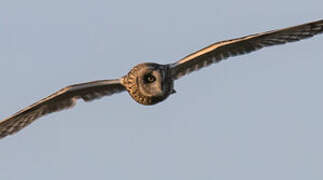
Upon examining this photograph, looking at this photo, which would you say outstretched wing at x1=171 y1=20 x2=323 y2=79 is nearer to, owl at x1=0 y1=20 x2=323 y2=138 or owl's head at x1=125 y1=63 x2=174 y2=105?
owl at x1=0 y1=20 x2=323 y2=138

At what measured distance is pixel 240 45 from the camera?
22.3 metres

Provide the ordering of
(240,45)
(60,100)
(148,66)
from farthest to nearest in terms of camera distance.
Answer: (60,100), (240,45), (148,66)

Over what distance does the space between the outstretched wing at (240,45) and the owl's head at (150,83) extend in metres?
0.41

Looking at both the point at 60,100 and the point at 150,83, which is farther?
the point at 60,100

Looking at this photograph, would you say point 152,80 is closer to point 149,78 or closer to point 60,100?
point 149,78

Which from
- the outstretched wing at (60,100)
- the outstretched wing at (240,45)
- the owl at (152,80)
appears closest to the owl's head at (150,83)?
the owl at (152,80)

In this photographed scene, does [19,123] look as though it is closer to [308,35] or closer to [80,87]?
[80,87]

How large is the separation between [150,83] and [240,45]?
1.78 metres

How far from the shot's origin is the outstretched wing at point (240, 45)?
2152 centimetres

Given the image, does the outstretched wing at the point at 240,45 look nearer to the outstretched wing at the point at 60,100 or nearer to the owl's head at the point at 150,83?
the owl's head at the point at 150,83

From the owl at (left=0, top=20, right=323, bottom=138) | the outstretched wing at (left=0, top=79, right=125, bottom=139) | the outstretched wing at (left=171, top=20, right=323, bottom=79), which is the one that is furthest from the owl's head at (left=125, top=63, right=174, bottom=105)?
the outstretched wing at (left=0, top=79, right=125, bottom=139)

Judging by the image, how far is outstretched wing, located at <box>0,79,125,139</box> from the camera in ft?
73.5

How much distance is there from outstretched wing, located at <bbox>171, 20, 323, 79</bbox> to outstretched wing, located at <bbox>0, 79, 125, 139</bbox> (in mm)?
1284

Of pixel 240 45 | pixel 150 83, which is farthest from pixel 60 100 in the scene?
pixel 240 45
